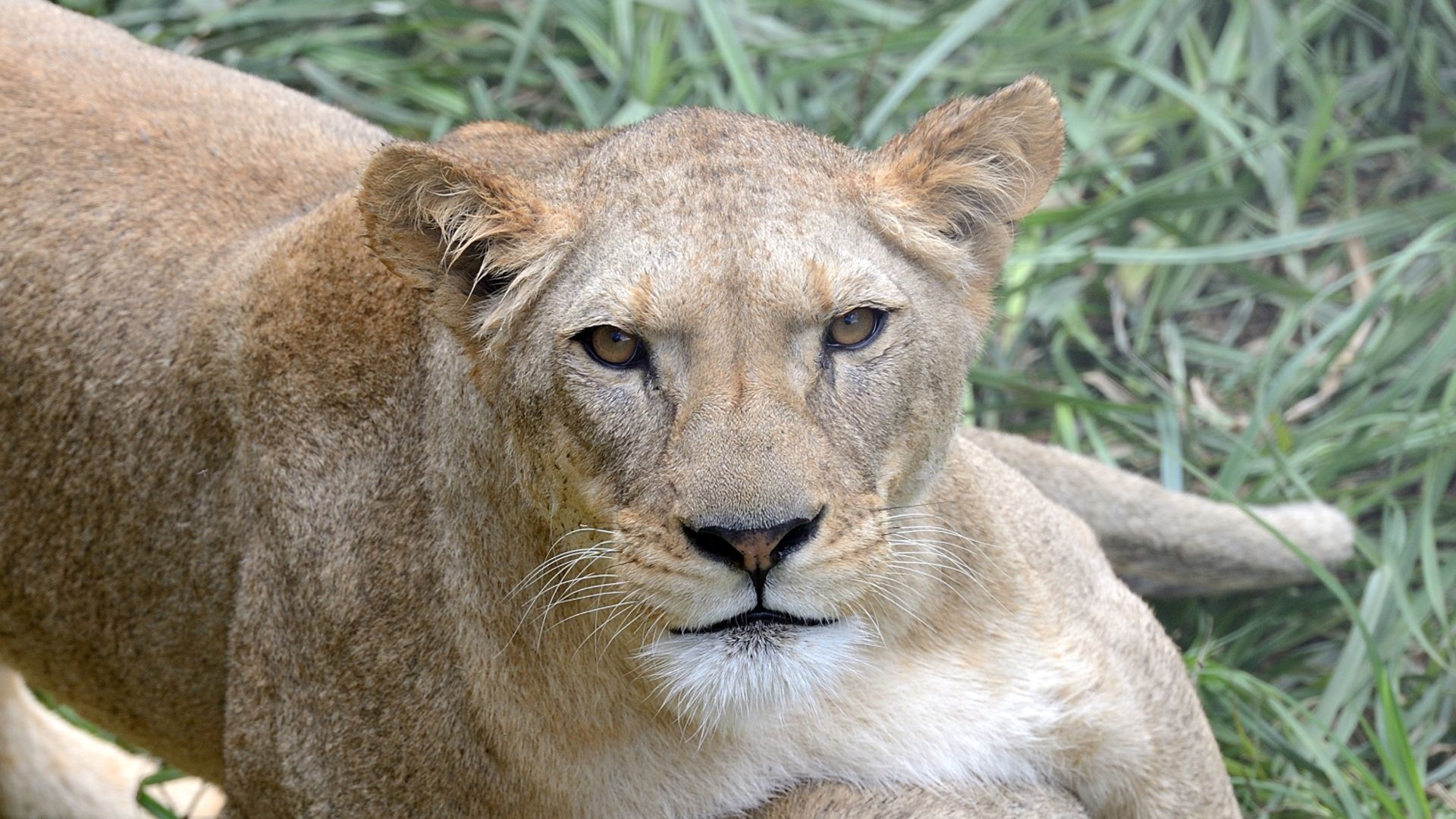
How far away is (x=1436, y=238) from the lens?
5.27m

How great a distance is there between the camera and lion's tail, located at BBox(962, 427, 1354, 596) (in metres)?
4.40

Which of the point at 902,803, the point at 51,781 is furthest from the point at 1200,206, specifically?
the point at 51,781

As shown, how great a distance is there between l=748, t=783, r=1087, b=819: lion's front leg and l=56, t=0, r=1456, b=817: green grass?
1208mm

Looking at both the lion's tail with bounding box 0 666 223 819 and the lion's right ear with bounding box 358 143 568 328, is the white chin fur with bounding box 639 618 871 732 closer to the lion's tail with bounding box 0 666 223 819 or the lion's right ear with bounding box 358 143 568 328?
the lion's right ear with bounding box 358 143 568 328

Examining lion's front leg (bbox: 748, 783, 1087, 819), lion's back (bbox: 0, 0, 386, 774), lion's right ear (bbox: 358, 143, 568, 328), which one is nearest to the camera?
lion's right ear (bbox: 358, 143, 568, 328)

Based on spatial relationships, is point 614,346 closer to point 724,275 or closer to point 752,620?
point 724,275

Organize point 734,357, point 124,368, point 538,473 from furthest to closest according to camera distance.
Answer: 1. point 124,368
2. point 538,473
3. point 734,357

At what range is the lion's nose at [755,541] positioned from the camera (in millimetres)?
2441

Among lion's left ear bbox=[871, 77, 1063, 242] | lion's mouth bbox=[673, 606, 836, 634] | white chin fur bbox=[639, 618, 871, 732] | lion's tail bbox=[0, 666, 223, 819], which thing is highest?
→ lion's left ear bbox=[871, 77, 1063, 242]

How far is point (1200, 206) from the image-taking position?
5.45 m

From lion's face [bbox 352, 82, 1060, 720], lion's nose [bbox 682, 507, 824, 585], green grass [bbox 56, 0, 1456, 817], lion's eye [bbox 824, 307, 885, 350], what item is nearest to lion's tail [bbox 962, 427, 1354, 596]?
green grass [bbox 56, 0, 1456, 817]

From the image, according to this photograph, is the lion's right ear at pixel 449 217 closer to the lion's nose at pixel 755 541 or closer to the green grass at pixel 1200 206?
the lion's nose at pixel 755 541

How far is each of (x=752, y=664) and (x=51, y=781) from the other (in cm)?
277

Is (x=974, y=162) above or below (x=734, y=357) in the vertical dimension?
above
